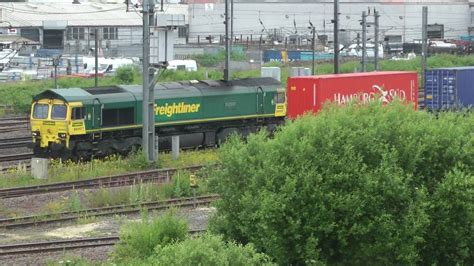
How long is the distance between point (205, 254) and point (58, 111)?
2068 centimetres

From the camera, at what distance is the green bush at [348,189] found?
1620 cm

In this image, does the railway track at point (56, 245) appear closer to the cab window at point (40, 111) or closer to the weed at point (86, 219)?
the weed at point (86, 219)

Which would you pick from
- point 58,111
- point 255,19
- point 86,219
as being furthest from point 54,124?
point 255,19

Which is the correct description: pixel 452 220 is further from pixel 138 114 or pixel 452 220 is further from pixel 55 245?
pixel 138 114

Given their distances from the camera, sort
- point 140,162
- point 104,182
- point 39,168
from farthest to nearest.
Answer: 1. point 140,162
2. point 39,168
3. point 104,182

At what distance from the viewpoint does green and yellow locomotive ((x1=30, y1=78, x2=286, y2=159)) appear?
32.6 m

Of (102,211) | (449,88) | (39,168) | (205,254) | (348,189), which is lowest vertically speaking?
(102,211)

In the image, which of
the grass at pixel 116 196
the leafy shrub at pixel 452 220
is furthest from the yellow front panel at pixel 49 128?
the leafy shrub at pixel 452 220

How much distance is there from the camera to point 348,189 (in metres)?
16.5

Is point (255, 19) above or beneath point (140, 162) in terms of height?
above

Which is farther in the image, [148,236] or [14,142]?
[14,142]

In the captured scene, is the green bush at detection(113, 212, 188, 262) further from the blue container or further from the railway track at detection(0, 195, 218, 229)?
the blue container

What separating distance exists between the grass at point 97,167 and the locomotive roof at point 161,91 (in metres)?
2.07

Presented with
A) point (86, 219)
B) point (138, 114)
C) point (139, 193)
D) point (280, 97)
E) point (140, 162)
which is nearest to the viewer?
point (86, 219)
